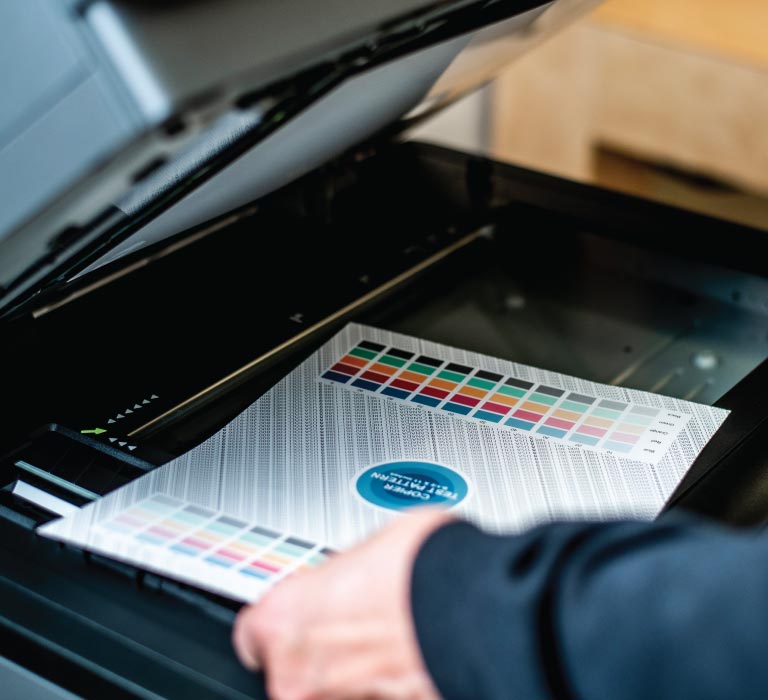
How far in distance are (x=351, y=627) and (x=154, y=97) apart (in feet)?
0.97

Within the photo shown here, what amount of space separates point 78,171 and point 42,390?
38cm

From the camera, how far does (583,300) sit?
122 cm

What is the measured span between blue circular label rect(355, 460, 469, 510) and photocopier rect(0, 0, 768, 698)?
150mm

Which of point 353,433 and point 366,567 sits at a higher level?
point 353,433

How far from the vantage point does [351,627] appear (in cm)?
60

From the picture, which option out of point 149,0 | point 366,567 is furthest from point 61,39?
point 366,567

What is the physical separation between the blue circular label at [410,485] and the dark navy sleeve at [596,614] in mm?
227

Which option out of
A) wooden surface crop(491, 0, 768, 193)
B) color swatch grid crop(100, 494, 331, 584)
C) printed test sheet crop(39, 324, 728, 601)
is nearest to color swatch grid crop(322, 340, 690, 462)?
printed test sheet crop(39, 324, 728, 601)

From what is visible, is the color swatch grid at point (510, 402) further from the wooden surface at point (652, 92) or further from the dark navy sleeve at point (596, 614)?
the wooden surface at point (652, 92)

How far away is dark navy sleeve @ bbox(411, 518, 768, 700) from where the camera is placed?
20.7 inches

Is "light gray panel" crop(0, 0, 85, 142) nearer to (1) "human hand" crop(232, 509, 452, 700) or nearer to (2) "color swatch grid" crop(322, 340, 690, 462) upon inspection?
(1) "human hand" crop(232, 509, 452, 700)

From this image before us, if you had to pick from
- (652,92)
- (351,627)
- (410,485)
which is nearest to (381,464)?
(410,485)

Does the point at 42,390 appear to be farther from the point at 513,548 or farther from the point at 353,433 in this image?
the point at 513,548

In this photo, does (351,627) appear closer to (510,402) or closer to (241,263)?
(510,402)
